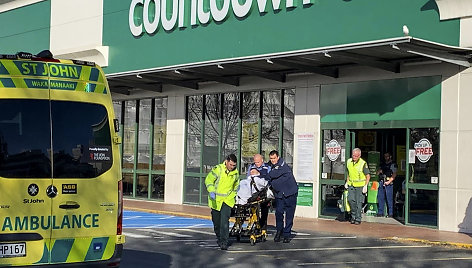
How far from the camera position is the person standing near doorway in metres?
20.5

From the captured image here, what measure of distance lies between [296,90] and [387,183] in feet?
11.9

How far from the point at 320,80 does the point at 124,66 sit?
878 cm

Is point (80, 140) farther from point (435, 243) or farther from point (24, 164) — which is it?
point (435, 243)

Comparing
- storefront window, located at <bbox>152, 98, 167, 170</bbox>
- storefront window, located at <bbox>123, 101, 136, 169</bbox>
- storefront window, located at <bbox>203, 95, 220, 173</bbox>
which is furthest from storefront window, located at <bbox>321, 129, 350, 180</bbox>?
storefront window, located at <bbox>123, 101, 136, 169</bbox>

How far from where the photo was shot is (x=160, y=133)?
26.5 metres

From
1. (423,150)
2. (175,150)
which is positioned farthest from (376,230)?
(175,150)

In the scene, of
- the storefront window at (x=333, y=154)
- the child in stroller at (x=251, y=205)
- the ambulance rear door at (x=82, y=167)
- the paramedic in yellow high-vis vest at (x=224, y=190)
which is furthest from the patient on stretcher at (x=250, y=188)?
the storefront window at (x=333, y=154)

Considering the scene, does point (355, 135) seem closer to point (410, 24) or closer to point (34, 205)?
point (410, 24)

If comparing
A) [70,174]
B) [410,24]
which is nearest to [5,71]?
[70,174]

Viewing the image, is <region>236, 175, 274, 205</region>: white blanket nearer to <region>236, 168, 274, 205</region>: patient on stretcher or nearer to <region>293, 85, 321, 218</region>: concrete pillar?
<region>236, 168, 274, 205</region>: patient on stretcher

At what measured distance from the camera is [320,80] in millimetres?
20859

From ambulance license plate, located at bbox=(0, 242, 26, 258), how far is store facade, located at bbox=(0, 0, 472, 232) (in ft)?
32.5

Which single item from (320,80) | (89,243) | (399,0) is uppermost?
(399,0)

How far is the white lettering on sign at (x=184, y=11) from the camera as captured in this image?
21.9 m
